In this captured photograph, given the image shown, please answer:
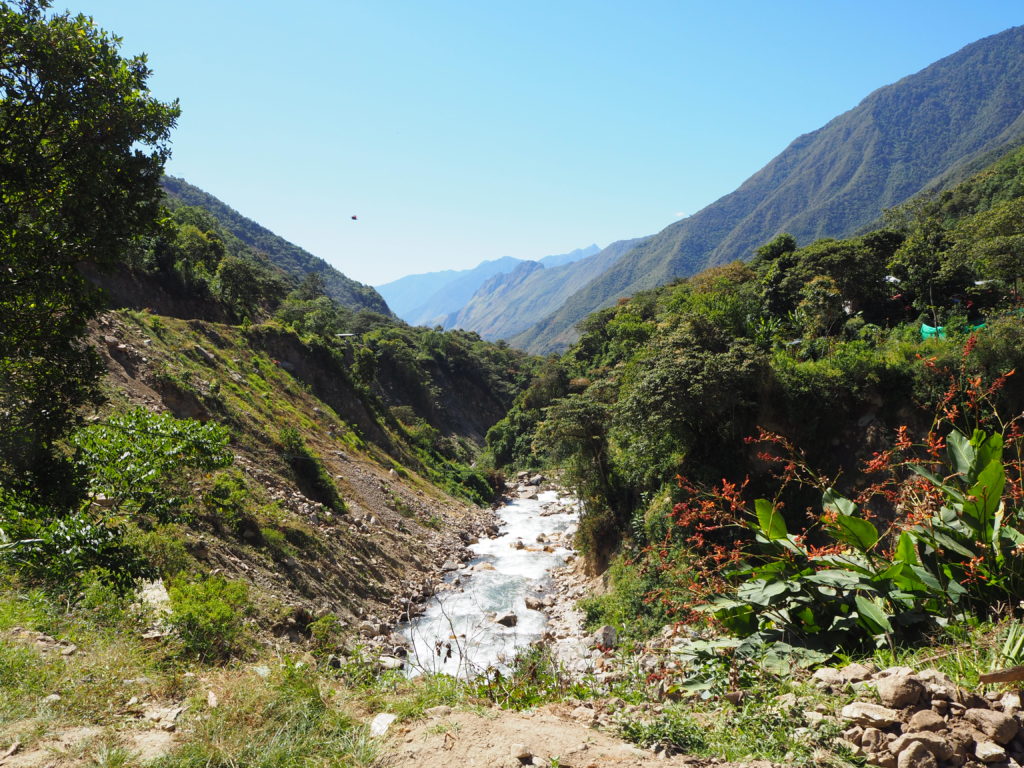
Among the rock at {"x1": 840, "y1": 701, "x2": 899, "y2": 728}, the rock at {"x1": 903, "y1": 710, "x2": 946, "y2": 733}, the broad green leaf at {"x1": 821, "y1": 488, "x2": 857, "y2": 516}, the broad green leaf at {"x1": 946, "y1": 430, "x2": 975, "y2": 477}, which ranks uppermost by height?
the broad green leaf at {"x1": 946, "y1": 430, "x2": 975, "y2": 477}

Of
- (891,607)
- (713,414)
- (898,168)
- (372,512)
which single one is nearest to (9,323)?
(891,607)

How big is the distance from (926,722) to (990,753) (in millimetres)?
233

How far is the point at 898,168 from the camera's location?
16662cm

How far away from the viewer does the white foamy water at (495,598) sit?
1203cm

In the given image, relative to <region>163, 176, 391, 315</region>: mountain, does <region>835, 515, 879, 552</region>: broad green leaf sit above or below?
below

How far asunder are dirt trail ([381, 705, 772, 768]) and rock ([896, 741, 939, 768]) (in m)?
0.62

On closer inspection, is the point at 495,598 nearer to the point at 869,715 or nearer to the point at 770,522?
the point at 770,522

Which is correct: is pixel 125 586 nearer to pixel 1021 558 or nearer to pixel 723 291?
pixel 1021 558

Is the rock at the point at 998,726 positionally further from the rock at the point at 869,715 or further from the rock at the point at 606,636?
the rock at the point at 606,636

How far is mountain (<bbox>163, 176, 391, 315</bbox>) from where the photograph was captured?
10433 cm

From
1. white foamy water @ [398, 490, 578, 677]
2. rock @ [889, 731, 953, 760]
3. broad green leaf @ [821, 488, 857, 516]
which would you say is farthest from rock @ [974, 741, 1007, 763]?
white foamy water @ [398, 490, 578, 677]

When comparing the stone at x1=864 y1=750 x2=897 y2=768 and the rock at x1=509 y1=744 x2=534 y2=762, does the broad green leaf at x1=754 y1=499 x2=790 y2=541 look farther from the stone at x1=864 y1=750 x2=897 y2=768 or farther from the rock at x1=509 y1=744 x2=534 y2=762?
the rock at x1=509 y1=744 x2=534 y2=762

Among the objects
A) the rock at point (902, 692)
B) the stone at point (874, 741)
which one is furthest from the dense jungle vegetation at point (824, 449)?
the stone at point (874, 741)

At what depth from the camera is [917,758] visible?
2.33 meters
